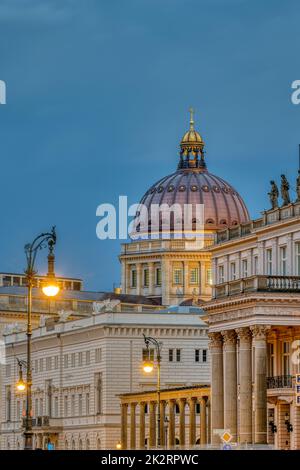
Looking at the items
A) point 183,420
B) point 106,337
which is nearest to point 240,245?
point 183,420

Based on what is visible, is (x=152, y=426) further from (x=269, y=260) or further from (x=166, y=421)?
(x=269, y=260)

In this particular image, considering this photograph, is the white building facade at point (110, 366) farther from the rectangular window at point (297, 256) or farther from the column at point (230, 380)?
the rectangular window at point (297, 256)

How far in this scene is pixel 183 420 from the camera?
128250 millimetres

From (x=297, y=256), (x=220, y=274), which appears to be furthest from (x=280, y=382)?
(x=220, y=274)

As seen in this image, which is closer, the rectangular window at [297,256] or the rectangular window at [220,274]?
the rectangular window at [297,256]

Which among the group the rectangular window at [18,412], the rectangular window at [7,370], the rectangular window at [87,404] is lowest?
the rectangular window at [87,404]

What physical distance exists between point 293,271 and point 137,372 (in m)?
48.1

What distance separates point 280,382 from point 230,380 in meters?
3.46

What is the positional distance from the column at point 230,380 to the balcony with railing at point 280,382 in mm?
2270

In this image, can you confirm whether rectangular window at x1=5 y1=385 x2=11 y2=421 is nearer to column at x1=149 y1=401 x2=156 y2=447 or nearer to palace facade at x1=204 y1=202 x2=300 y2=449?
column at x1=149 y1=401 x2=156 y2=447

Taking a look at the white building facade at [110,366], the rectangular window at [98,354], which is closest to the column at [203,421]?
the white building facade at [110,366]

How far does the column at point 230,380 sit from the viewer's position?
334 ft

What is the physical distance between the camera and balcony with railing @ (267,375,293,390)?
326 feet

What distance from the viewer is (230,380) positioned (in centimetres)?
10219
